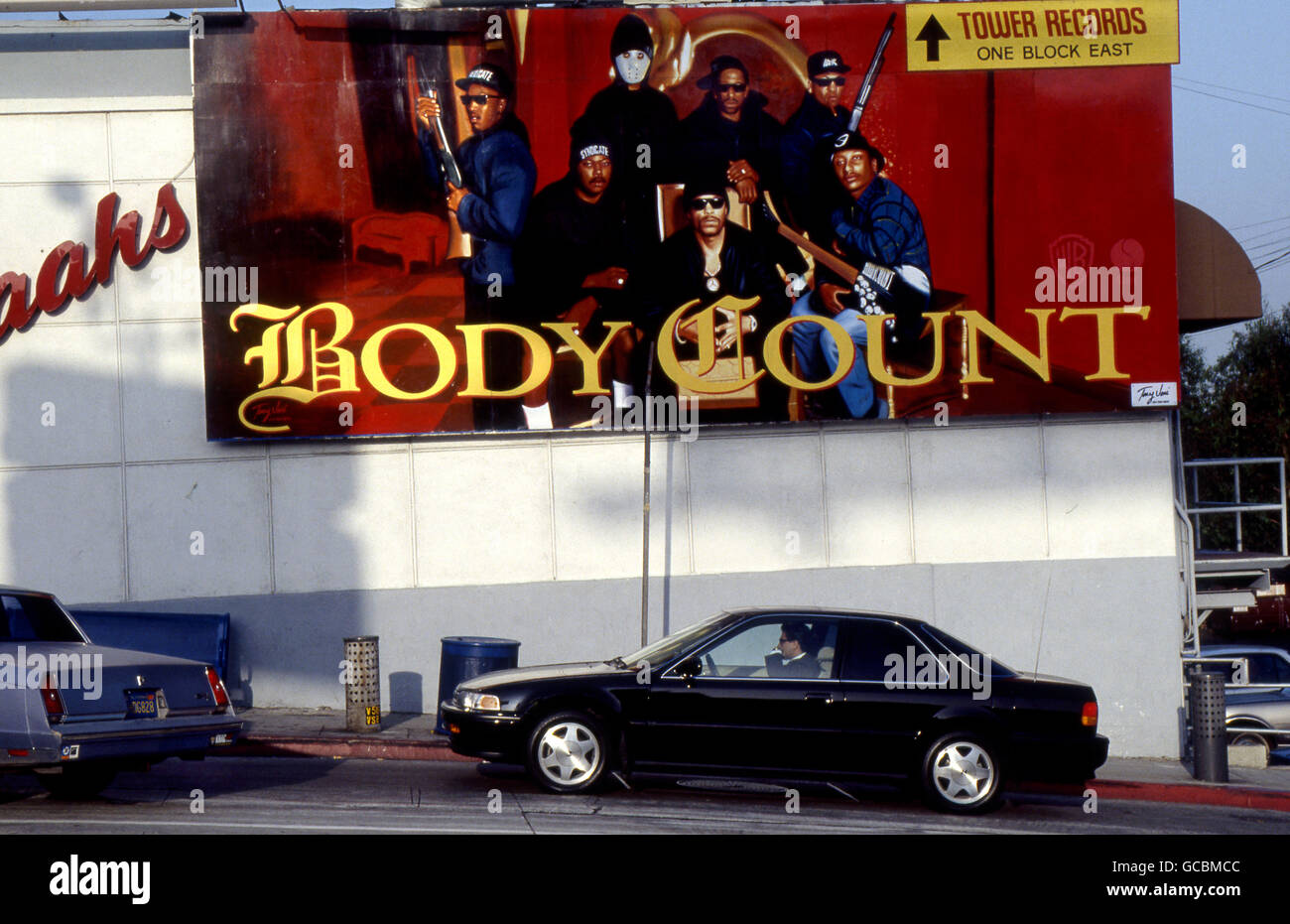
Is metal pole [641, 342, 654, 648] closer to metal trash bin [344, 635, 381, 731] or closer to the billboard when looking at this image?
the billboard

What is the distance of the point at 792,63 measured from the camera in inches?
645

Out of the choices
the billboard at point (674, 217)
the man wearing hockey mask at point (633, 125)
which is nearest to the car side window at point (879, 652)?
the billboard at point (674, 217)

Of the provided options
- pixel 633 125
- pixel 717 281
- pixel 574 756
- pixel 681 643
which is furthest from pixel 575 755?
pixel 633 125

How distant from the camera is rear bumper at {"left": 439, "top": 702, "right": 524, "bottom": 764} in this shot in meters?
10.4

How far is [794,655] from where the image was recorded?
35.2ft

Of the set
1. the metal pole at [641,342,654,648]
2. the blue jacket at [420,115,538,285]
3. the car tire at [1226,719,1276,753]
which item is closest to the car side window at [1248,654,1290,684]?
the car tire at [1226,719,1276,753]

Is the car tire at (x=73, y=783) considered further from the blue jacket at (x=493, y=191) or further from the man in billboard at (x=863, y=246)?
the man in billboard at (x=863, y=246)

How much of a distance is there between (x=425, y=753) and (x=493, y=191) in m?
6.55

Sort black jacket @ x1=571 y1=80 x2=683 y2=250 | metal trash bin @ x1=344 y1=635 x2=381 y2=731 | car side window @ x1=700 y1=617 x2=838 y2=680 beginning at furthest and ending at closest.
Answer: black jacket @ x1=571 y1=80 x2=683 y2=250, metal trash bin @ x1=344 y1=635 x2=381 y2=731, car side window @ x1=700 y1=617 x2=838 y2=680

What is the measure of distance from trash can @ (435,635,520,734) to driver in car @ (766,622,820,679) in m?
3.73

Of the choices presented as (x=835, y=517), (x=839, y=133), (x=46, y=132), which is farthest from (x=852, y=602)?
(x=46, y=132)

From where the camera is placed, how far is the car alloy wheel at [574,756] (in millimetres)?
10453

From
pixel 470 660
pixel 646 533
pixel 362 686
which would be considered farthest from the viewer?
pixel 646 533

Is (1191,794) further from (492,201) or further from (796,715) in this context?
(492,201)
